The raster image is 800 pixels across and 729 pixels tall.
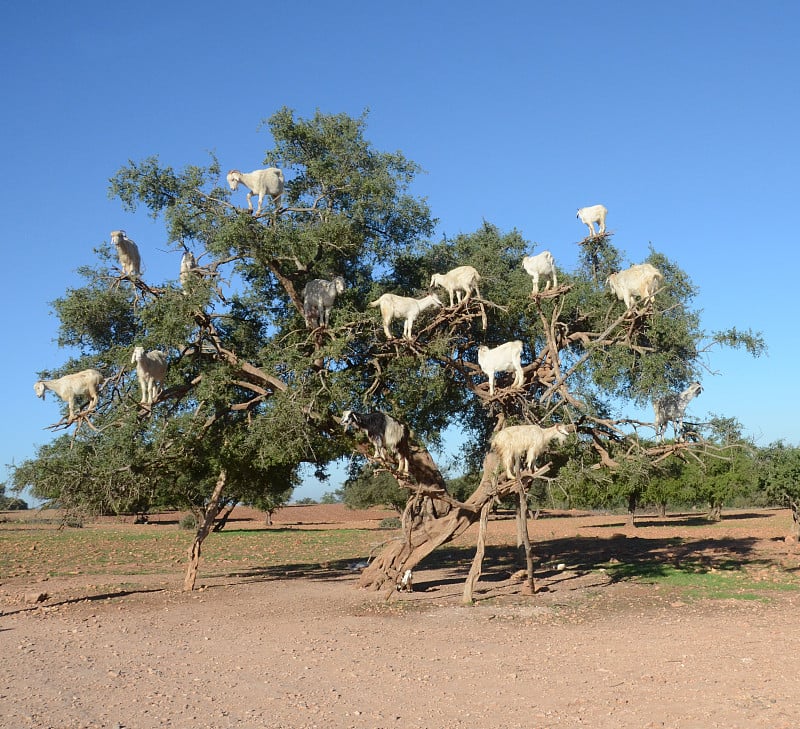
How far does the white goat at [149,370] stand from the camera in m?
13.0

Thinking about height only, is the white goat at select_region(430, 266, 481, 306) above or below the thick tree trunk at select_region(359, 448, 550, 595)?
above

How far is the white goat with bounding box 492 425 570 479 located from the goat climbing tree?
388mm

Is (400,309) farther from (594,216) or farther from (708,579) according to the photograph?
(708,579)

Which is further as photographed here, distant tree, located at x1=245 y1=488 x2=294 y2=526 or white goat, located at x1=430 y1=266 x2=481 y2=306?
distant tree, located at x1=245 y1=488 x2=294 y2=526

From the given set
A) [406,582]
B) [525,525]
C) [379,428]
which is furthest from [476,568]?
[379,428]

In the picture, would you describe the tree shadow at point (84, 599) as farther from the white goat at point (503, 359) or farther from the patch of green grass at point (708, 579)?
the patch of green grass at point (708, 579)

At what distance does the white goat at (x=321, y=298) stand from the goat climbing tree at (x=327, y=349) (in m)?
0.28

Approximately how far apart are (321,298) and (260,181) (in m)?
2.66

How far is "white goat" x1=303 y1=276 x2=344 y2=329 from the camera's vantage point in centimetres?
1429

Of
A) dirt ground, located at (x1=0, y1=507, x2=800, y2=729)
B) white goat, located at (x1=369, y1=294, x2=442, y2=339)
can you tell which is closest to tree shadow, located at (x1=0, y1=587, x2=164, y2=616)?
dirt ground, located at (x1=0, y1=507, x2=800, y2=729)

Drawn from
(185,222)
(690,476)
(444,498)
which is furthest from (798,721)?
(690,476)

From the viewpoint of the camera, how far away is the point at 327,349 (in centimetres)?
1334

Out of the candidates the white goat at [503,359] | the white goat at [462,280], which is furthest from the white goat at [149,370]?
the white goat at [503,359]

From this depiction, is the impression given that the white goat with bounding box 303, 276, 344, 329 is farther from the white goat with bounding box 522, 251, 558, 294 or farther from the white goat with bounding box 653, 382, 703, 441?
the white goat with bounding box 653, 382, 703, 441
